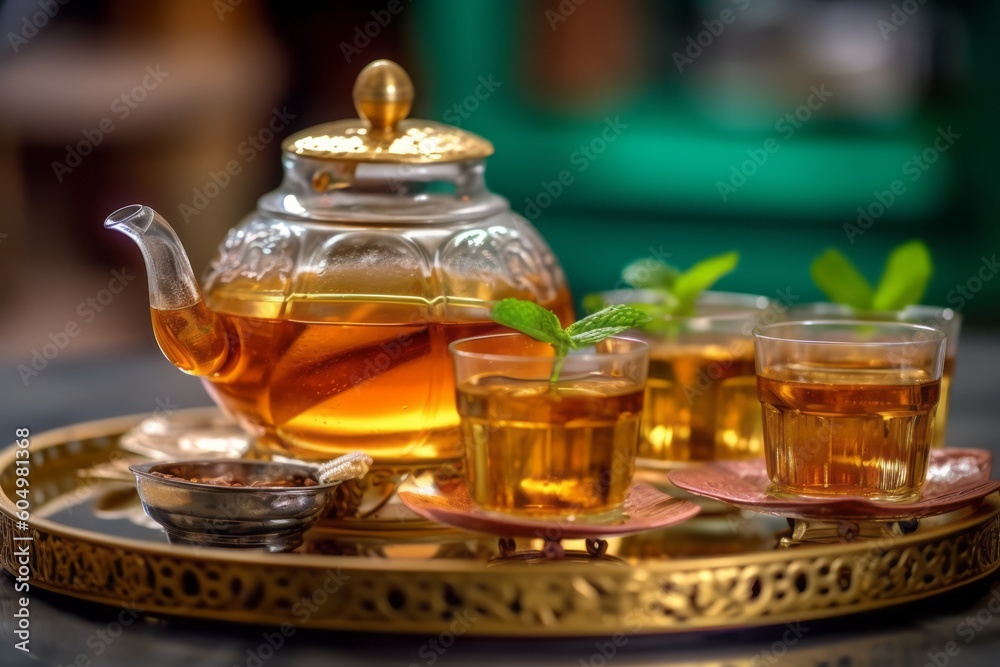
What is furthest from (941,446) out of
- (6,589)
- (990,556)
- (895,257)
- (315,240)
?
(6,589)

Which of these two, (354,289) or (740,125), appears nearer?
(354,289)

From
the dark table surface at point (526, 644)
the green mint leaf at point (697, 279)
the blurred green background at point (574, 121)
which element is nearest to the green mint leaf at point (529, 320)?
the dark table surface at point (526, 644)

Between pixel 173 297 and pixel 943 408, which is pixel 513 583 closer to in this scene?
pixel 173 297

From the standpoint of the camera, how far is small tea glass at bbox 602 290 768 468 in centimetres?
161

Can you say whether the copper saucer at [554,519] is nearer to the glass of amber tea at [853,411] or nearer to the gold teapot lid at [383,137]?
the glass of amber tea at [853,411]

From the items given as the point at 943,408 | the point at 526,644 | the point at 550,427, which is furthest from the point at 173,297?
the point at 943,408

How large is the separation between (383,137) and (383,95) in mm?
45

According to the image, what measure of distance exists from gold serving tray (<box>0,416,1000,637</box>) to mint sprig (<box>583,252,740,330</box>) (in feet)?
1.69

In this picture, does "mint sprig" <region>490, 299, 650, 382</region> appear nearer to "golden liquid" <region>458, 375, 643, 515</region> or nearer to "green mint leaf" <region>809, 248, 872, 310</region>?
"golden liquid" <region>458, 375, 643, 515</region>

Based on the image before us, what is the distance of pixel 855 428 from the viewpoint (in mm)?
1272

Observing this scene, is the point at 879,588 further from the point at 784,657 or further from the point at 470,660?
the point at 470,660

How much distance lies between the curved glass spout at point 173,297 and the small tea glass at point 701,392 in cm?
54

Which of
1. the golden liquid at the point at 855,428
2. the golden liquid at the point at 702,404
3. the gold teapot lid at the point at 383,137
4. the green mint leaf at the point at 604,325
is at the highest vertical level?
the gold teapot lid at the point at 383,137

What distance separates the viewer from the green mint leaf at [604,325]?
1.22m
